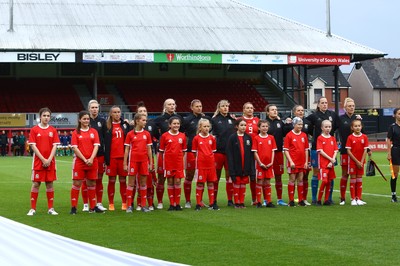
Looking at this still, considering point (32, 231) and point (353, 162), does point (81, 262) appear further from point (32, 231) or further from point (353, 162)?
point (353, 162)

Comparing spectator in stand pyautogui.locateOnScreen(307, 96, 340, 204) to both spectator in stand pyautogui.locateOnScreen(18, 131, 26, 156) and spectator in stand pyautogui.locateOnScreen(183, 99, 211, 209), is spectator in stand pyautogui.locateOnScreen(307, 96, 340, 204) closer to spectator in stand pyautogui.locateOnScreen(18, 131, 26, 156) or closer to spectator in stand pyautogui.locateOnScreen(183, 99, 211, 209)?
spectator in stand pyautogui.locateOnScreen(183, 99, 211, 209)

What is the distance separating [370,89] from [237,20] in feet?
149

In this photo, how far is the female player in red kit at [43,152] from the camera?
12781 millimetres

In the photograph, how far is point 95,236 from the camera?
10.2 metres

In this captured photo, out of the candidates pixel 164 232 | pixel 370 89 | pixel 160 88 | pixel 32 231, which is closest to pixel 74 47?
pixel 160 88

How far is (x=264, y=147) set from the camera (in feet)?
47.5

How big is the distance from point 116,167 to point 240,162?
2.29m

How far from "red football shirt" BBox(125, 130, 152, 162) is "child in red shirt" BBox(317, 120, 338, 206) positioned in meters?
3.34

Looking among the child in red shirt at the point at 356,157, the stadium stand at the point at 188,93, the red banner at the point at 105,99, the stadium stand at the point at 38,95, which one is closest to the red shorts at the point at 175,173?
the child in red shirt at the point at 356,157

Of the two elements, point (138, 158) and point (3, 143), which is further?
point (3, 143)

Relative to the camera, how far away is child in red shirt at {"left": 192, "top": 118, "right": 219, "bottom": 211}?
550 inches

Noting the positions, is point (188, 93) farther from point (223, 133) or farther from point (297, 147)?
point (297, 147)

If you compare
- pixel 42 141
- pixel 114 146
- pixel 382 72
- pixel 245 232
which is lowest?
pixel 245 232

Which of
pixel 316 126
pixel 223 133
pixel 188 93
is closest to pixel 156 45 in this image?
pixel 188 93
